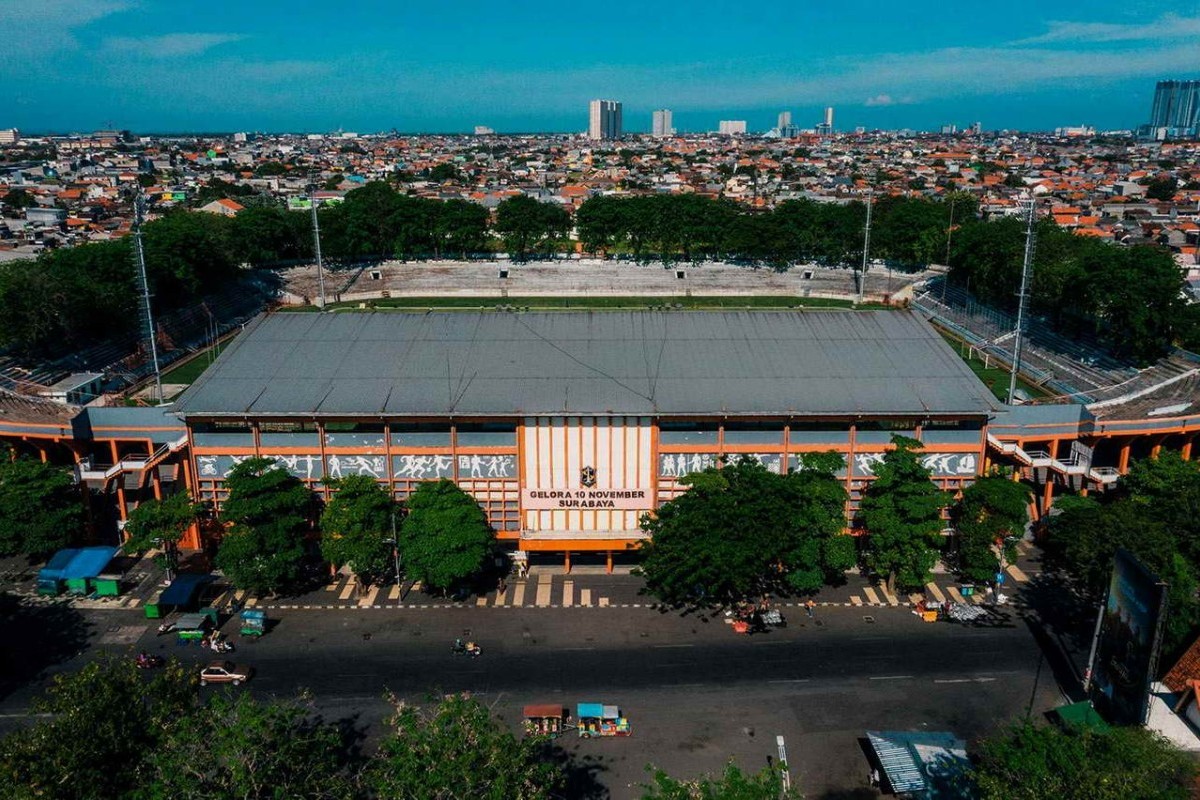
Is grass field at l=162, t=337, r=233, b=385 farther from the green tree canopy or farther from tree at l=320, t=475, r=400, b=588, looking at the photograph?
tree at l=320, t=475, r=400, b=588

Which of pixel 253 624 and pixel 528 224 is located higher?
pixel 528 224

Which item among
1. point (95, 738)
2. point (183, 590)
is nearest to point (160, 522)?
point (183, 590)

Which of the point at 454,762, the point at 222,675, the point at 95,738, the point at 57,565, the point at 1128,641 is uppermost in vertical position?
the point at 454,762

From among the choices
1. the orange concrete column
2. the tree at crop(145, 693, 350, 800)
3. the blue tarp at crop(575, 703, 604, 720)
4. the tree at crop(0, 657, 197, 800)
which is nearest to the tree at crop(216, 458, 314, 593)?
the orange concrete column

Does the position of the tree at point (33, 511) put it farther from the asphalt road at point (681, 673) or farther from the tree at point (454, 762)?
the tree at point (454, 762)

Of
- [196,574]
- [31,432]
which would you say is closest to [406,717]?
[196,574]

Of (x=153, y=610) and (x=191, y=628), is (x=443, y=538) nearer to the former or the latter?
(x=191, y=628)
